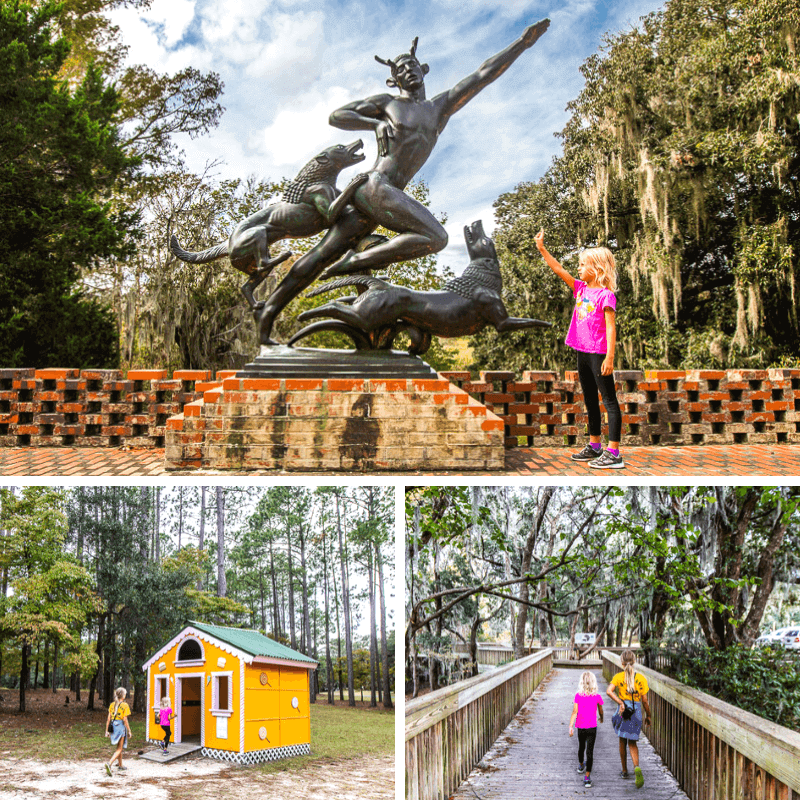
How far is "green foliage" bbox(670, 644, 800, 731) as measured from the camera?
4.86m

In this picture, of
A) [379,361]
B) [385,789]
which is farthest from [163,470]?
[385,789]

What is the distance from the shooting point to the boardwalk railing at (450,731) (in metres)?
3.79

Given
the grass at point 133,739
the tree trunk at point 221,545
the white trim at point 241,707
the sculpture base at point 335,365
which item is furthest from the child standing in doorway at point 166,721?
the sculpture base at point 335,365

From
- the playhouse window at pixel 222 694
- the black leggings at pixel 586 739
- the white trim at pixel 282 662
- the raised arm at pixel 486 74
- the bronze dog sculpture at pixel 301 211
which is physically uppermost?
the raised arm at pixel 486 74

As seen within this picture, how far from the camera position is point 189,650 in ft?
20.8

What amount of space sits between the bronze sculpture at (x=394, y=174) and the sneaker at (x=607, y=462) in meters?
2.34

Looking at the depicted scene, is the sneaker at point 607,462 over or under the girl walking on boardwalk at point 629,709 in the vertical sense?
over

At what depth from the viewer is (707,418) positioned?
23.9 feet

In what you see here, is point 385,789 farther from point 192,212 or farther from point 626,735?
point 192,212

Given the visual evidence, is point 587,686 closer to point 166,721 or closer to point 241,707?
point 241,707

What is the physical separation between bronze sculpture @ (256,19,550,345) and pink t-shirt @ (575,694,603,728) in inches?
150

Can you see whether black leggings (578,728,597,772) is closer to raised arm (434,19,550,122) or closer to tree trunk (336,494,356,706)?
tree trunk (336,494,356,706)

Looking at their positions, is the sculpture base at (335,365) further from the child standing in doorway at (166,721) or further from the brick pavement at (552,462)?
the child standing in doorway at (166,721)

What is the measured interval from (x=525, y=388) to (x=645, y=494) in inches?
93.3
